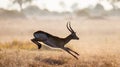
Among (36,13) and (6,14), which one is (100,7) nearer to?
(36,13)

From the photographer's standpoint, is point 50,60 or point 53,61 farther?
point 50,60

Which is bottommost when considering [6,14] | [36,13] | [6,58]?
[6,58]

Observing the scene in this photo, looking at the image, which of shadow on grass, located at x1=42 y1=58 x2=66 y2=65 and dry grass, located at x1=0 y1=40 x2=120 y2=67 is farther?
shadow on grass, located at x1=42 y1=58 x2=66 y2=65

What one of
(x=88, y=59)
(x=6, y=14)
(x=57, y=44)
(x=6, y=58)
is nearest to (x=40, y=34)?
(x=57, y=44)

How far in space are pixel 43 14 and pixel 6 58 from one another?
314 ft

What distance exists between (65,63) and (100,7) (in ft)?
337

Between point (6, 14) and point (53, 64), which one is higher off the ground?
point (6, 14)

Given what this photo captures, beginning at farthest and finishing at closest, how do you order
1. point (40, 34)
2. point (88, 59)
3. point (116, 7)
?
point (116, 7), point (88, 59), point (40, 34)

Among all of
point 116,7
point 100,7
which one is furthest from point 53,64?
point 100,7

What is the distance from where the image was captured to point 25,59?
1345cm

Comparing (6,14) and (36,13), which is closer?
(6,14)

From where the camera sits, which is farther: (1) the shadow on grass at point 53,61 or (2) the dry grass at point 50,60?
(1) the shadow on grass at point 53,61

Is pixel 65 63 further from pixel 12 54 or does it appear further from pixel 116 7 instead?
pixel 116 7

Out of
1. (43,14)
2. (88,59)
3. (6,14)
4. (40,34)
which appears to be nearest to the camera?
(40,34)
